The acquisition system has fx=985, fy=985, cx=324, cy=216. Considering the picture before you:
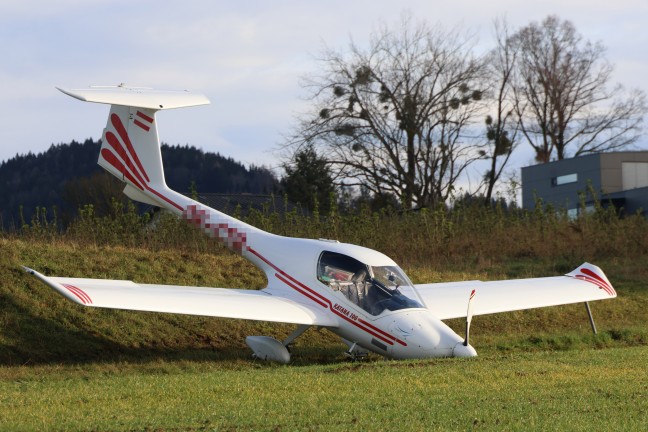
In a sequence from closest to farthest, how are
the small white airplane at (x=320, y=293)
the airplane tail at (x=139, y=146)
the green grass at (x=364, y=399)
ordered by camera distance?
the green grass at (x=364, y=399) < the small white airplane at (x=320, y=293) < the airplane tail at (x=139, y=146)

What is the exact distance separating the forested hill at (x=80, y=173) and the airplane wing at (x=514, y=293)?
267ft

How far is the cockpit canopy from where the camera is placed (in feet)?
46.4

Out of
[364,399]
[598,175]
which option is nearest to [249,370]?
[364,399]

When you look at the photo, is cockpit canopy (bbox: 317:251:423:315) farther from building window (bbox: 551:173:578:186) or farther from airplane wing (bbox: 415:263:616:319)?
building window (bbox: 551:173:578:186)

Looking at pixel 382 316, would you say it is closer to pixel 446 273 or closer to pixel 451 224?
pixel 446 273

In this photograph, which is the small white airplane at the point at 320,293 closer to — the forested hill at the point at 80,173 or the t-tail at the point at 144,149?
the t-tail at the point at 144,149

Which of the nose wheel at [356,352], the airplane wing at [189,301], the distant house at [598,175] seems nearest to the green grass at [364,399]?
the airplane wing at [189,301]

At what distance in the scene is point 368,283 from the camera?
47.2 feet

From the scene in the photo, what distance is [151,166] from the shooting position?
19156 mm

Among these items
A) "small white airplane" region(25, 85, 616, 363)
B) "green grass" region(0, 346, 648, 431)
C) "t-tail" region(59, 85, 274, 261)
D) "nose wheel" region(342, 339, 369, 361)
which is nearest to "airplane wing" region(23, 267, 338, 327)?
"small white airplane" region(25, 85, 616, 363)

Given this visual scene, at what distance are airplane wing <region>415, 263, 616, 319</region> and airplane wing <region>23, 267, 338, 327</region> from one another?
252cm

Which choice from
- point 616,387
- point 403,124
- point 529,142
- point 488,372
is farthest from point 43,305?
point 529,142

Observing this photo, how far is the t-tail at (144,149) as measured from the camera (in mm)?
18281

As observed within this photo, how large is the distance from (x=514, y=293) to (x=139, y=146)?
771 centimetres
